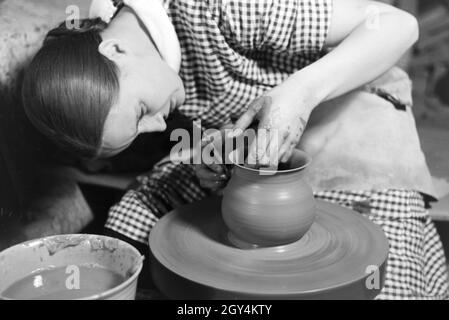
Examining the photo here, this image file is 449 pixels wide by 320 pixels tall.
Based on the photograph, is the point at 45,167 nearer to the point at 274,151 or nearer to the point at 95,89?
the point at 95,89

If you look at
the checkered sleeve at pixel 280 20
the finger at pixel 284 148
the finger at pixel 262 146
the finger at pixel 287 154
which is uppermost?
the checkered sleeve at pixel 280 20

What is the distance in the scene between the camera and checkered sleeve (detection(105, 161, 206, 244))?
1.65m

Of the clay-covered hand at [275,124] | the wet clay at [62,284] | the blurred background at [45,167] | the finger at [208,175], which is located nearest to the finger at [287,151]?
the clay-covered hand at [275,124]

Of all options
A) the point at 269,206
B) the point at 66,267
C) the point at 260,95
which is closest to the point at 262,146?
the point at 269,206

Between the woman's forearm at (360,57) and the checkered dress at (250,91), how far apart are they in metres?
0.11

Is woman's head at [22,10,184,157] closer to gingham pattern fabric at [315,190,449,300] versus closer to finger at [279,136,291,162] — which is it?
finger at [279,136,291,162]

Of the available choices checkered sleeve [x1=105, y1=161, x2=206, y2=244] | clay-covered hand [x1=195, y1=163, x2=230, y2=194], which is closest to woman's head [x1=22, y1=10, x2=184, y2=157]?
clay-covered hand [x1=195, y1=163, x2=230, y2=194]

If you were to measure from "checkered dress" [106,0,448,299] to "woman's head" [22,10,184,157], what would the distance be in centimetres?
19

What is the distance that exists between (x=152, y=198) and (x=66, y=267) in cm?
53

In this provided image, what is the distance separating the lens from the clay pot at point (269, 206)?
1283mm

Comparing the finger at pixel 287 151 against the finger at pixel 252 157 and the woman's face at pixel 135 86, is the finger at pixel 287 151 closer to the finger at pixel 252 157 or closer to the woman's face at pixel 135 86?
the finger at pixel 252 157

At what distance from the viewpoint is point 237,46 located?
64.7 inches
